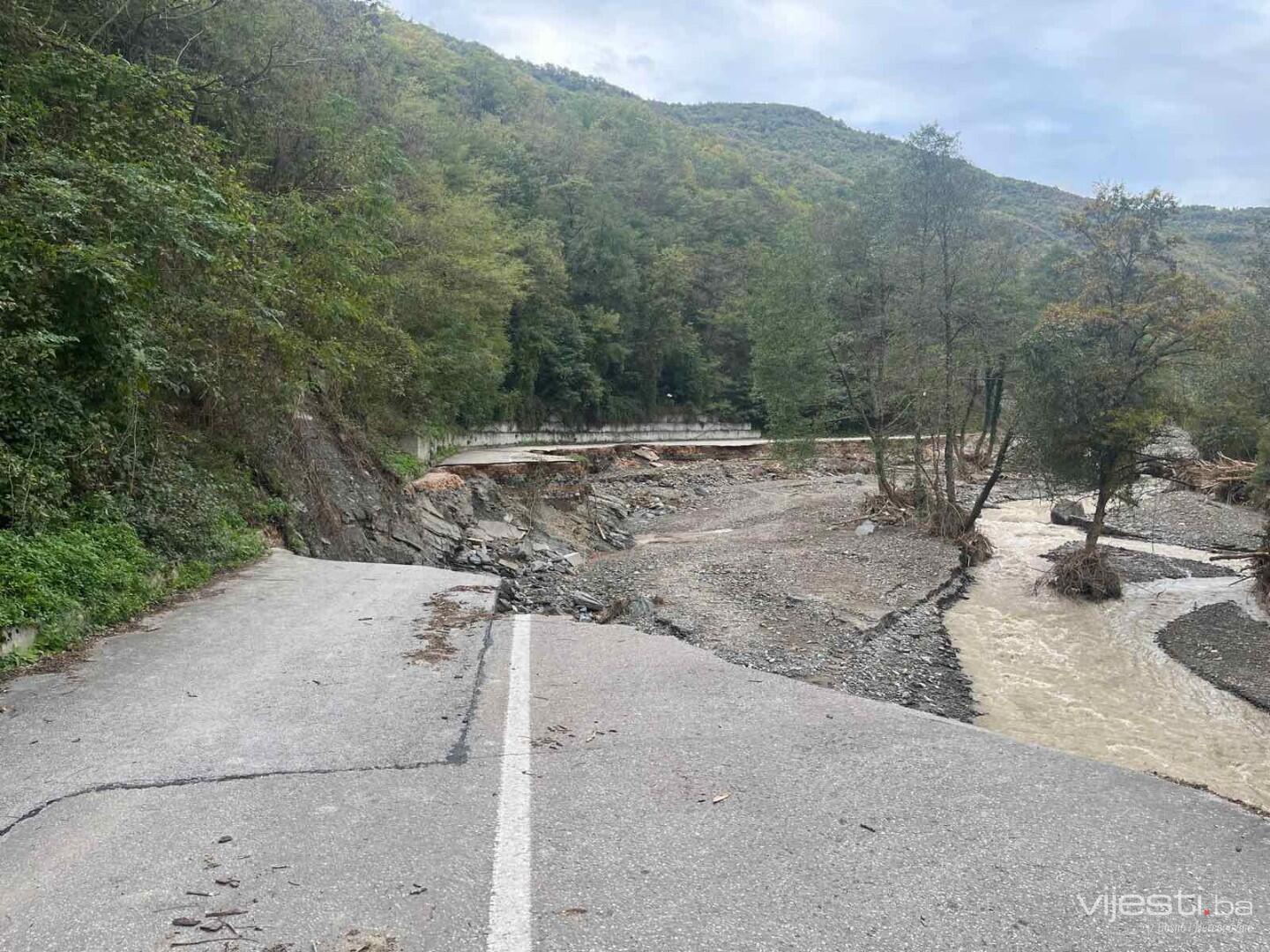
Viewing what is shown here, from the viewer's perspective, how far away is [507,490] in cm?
2358

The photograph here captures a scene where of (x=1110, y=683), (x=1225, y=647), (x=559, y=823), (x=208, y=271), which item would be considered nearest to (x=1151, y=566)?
(x=1225, y=647)

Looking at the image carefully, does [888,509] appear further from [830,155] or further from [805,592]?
[830,155]

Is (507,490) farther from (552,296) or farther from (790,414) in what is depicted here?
(552,296)

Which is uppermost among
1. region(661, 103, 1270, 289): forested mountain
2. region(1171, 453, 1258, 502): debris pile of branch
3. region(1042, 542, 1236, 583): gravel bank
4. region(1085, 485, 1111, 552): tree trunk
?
region(661, 103, 1270, 289): forested mountain

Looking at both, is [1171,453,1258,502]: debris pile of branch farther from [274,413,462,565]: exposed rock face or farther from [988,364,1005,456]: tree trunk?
[274,413,462,565]: exposed rock face

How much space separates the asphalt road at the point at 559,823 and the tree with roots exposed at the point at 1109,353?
11.3 m

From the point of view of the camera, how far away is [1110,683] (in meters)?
10.1

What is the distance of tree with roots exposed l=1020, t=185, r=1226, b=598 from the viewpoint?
556 inches

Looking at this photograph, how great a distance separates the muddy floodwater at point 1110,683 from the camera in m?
7.68

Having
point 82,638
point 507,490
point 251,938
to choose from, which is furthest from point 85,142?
point 507,490

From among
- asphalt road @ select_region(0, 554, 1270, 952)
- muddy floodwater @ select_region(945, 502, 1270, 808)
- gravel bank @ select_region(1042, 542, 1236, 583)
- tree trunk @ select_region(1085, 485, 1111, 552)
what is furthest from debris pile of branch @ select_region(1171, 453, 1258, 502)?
asphalt road @ select_region(0, 554, 1270, 952)

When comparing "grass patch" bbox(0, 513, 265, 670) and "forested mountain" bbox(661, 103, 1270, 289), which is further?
"forested mountain" bbox(661, 103, 1270, 289)

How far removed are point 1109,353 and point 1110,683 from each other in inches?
281

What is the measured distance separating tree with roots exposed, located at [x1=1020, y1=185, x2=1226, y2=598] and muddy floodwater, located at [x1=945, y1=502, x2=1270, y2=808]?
1354 mm
